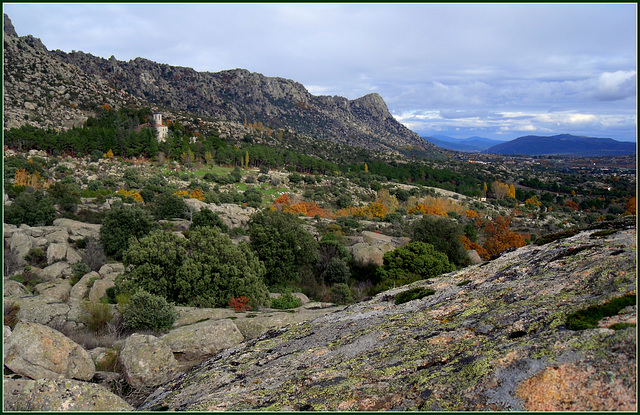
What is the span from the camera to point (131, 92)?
463ft

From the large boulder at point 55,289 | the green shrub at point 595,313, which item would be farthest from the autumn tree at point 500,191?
the green shrub at point 595,313

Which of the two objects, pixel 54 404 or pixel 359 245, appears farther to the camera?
pixel 359 245

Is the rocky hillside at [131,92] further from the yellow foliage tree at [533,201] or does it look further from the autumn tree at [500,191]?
the yellow foliage tree at [533,201]

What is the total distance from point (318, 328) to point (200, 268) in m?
9.88

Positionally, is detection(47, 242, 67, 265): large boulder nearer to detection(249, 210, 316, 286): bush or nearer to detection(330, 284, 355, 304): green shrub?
detection(249, 210, 316, 286): bush

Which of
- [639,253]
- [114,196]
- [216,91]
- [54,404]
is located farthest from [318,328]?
[216,91]

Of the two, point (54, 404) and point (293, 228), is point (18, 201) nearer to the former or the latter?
point (293, 228)

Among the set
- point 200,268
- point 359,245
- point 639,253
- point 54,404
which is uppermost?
point 639,253

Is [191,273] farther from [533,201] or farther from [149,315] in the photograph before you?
[533,201]

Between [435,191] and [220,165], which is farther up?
[220,165]

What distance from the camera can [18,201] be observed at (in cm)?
2995

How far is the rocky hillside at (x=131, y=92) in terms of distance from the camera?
3122 inches

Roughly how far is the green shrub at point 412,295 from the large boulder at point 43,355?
18.6 feet

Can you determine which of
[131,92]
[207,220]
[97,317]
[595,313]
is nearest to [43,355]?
[97,317]
